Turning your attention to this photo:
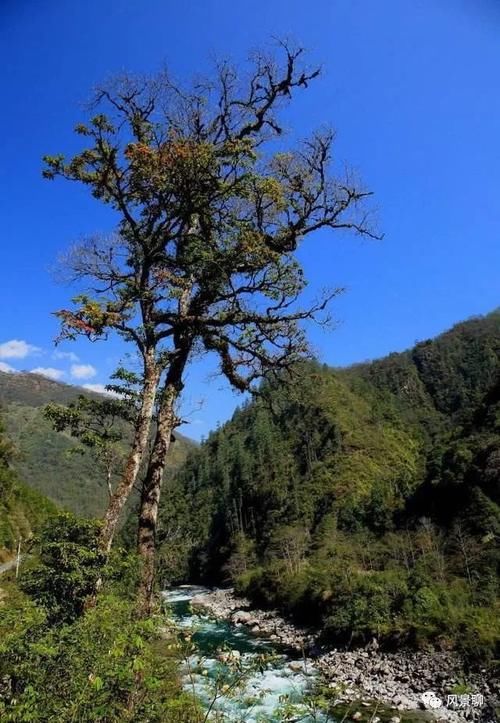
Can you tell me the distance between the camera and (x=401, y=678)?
20.9 metres

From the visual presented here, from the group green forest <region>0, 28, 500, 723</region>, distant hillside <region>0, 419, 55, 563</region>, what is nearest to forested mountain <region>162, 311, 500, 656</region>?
green forest <region>0, 28, 500, 723</region>

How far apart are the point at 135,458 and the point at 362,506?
5859 centimetres

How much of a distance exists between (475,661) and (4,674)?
22.9 meters

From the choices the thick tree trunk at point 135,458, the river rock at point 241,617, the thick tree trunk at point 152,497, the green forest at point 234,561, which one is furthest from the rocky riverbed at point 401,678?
the thick tree trunk at point 135,458

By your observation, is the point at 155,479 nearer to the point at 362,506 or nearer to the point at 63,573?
the point at 63,573

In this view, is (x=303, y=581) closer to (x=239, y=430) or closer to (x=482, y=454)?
(x=482, y=454)

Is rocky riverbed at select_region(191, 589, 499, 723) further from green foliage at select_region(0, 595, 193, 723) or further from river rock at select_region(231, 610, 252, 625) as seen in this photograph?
green foliage at select_region(0, 595, 193, 723)

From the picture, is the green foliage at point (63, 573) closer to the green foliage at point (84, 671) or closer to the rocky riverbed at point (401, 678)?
the green foliage at point (84, 671)

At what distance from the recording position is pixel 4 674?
3.84m

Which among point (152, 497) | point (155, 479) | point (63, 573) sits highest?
point (155, 479)

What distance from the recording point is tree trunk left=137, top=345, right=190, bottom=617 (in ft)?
21.5

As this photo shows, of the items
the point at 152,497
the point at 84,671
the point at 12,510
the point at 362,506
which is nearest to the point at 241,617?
the point at 362,506

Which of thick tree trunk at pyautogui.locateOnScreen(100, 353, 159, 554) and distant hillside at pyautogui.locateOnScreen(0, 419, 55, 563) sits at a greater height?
thick tree trunk at pyautogui.locateOnScreen(100, 353, 159, 554)

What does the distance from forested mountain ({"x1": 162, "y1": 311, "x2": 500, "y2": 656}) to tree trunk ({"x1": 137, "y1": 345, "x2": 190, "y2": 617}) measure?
1.00 m
